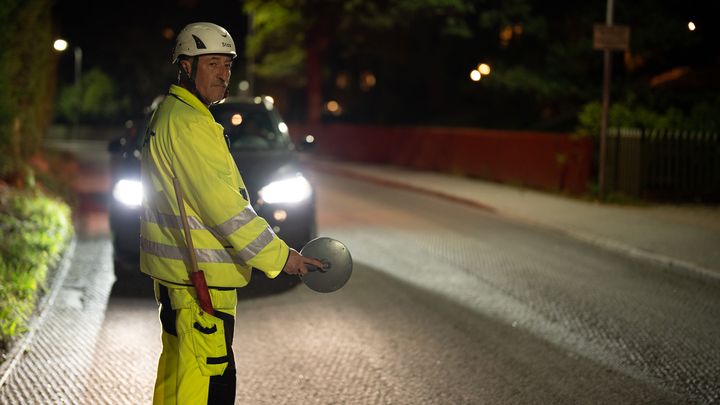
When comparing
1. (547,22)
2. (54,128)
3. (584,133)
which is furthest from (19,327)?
(54,128)

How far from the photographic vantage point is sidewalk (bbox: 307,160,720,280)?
11.7 metres

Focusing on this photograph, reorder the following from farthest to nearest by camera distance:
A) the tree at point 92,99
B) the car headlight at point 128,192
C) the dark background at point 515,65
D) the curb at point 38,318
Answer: the tree at point 92,99
the dark background at point 515,65
the car headlight at point 128,192
the curb at point 38,318

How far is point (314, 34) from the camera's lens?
42469mm

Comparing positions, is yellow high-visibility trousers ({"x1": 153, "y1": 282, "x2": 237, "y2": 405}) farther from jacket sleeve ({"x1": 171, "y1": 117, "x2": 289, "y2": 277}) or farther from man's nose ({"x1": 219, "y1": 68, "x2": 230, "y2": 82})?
man's nose ({"x1": 219, "y1": 68, "x2": 230, "y2": 82})

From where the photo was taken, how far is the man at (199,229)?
3525 millimetres

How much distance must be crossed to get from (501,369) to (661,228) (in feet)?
28.7

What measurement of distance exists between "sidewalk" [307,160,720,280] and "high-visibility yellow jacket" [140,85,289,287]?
786 centimetres

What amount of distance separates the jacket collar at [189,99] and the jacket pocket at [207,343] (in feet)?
2.50

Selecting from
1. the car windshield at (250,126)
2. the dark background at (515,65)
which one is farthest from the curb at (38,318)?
the dark background at (515,65)

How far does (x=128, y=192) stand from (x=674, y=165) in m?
12.2

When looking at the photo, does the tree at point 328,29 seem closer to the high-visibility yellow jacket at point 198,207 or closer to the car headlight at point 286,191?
the car headlight at point 286,191

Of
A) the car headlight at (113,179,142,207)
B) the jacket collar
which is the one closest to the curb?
the car headlight at (113,179,142,207)

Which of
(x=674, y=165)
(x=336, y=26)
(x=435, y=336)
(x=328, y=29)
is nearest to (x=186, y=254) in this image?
(x=435, y=336)

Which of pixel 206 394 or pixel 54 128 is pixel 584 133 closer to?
pixel 206 394
